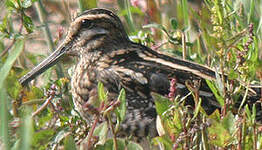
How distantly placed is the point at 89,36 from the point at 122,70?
0.28 metres

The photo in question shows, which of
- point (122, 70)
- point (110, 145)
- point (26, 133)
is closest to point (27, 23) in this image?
point (122, 70)

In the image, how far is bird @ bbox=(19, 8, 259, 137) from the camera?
271cm

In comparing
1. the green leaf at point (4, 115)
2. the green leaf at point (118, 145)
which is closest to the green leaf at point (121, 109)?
the green leaf at point (118, 145)

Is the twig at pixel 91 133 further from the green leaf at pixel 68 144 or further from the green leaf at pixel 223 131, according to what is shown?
the green leaf at pixel 223 131

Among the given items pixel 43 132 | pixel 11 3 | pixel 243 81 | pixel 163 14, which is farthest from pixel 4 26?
pixel 163 14

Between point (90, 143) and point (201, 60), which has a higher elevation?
point (201, 60)

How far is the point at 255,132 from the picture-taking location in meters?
2.12

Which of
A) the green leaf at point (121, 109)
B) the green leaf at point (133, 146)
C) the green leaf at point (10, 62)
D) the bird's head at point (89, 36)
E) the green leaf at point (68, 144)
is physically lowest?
the green leaf at point (133, 146)

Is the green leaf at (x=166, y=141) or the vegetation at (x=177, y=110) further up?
the vegetation at (x=177, y=110)

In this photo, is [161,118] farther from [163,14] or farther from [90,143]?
[163,14]

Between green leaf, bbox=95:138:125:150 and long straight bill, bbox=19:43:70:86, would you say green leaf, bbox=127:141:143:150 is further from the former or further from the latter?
long straight bill, bbox=19:43:70:86

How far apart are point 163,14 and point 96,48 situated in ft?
3.78

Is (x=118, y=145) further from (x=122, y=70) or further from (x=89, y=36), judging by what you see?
→ (x=89, y=36)

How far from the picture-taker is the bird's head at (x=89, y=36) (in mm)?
2949
